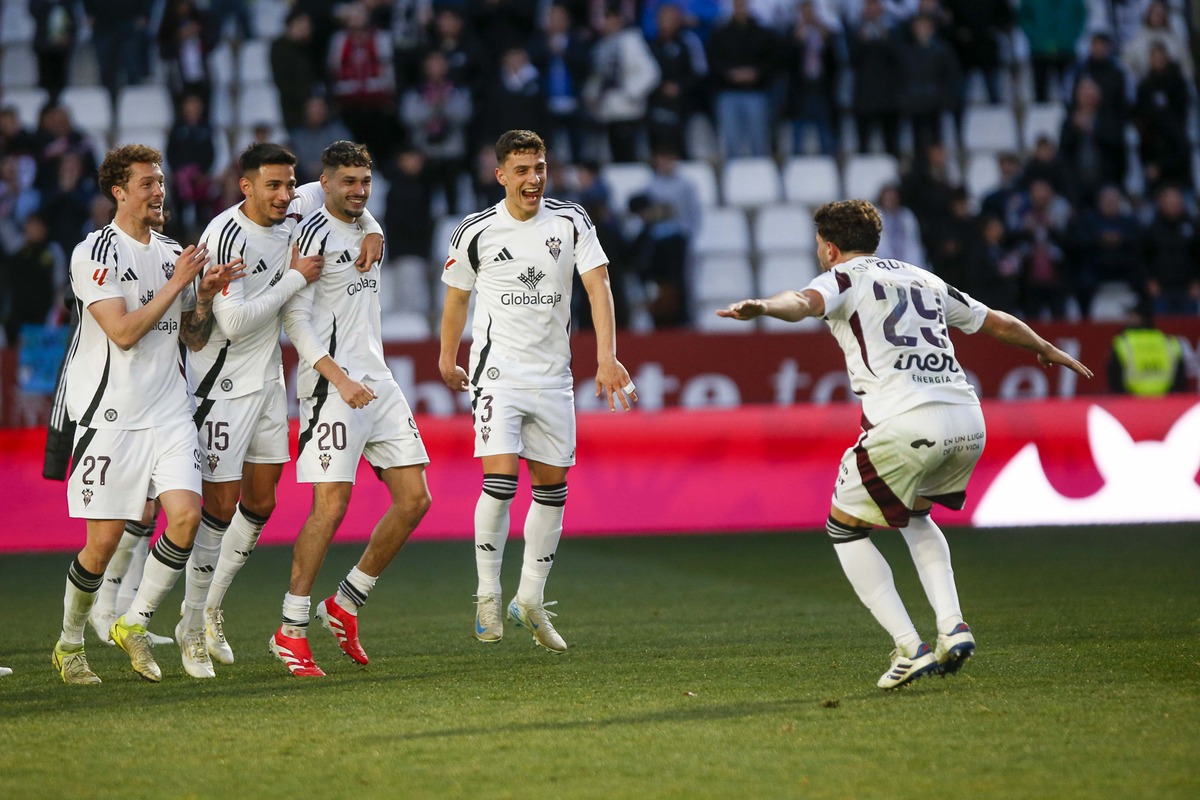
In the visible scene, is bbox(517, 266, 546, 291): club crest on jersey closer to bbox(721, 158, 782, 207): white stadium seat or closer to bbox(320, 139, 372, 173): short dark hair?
bbox(320, 139, 372, 173): short dark hair

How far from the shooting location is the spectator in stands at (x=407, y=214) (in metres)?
14.8

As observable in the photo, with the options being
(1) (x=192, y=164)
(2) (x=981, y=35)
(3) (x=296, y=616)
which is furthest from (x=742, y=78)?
(3) (x=296, y=616)

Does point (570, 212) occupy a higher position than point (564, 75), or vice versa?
point (564, 75)

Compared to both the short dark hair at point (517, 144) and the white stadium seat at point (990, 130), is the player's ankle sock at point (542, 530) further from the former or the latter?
the white stadium seat at point (990, 130)

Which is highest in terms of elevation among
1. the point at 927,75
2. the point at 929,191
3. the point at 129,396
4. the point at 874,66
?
the point at 874,66

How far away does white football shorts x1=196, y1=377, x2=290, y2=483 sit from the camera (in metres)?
A: 6.66

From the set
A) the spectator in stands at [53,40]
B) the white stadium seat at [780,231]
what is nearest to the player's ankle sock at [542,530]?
the white stadium seat at [780,231]

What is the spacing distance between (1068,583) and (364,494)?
17.2ft

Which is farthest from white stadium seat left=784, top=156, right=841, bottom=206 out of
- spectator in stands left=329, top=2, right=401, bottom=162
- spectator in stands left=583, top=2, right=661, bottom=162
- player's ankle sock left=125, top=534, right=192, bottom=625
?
player's ankle sock left=125, top=534, right=192, bottom=625

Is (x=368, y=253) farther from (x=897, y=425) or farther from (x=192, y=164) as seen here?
(x=192, y=164)

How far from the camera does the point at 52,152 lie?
49.3 ft

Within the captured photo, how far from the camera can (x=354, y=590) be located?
6.82 m

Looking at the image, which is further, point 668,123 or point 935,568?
point 668,123

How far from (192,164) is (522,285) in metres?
8.72
